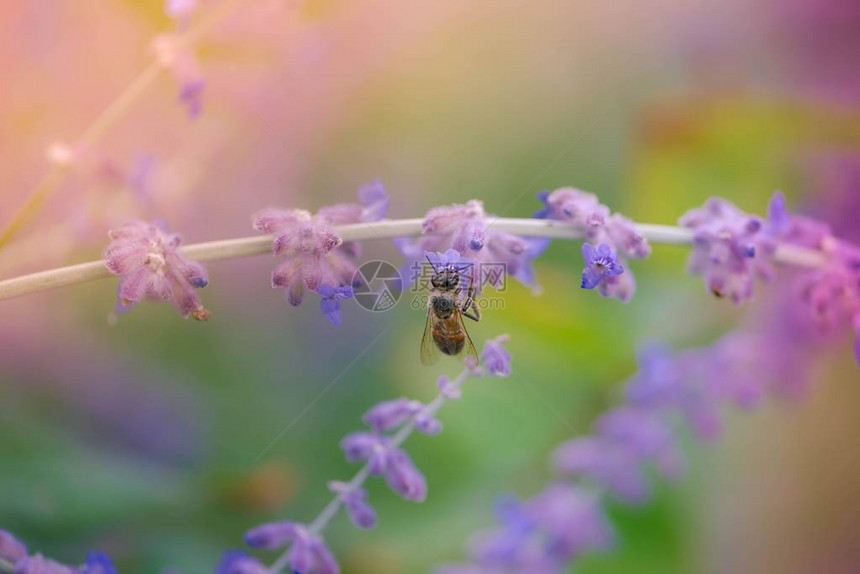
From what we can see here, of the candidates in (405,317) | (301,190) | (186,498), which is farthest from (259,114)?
(186,498)

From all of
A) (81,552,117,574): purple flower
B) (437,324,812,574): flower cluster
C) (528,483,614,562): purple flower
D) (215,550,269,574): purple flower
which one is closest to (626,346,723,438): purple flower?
(437,324,812,574): flower cluster

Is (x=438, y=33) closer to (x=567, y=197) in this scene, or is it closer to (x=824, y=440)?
(x=567, y=197)

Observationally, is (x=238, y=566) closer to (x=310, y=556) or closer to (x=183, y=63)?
(x=310, y=556)

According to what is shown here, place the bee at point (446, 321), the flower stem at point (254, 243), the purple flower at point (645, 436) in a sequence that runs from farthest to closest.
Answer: the purple flower at point (645, 436) → the bee at point (446, 321) → the flower stem at point (254, 243)

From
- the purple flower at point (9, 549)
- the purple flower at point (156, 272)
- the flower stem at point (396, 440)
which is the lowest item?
the purple flower at point (9, 549)

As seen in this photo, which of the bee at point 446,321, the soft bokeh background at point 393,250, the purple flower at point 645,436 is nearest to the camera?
the bee at point 446,321

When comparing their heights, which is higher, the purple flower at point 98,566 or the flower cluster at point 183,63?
the flower cluster at point 183,63

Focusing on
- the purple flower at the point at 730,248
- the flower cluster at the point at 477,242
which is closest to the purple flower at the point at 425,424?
the flower cluster at the point at 477,242

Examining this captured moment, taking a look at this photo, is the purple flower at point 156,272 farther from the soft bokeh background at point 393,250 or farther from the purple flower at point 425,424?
the soft bokeh background at point 393,250

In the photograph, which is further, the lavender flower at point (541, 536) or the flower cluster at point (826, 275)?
the lavender flower at point (541, 536)
